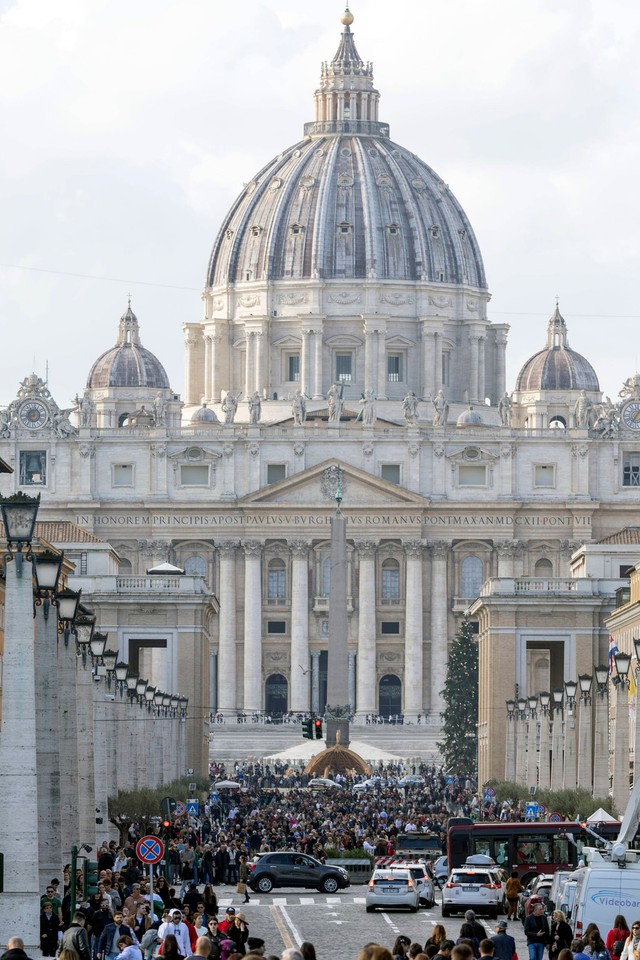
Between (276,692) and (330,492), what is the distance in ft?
36.5

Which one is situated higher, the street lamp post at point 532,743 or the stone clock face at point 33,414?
the stone clock face at point 33,414

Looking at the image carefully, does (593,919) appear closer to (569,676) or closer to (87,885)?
(87,885)

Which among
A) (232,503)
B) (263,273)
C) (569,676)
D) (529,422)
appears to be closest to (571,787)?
(569,676)

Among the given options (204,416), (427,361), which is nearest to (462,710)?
(204,416)

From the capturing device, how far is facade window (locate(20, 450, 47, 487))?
152250mm

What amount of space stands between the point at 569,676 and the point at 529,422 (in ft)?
206

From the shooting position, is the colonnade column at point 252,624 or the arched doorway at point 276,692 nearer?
the colonnade column at point 252,624

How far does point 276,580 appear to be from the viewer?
6043 inches

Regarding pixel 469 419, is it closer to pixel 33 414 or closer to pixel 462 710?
pixel 33 414

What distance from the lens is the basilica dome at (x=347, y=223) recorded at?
181500 mm

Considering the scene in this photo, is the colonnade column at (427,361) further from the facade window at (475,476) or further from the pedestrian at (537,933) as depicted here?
the pedestrian at (537,933)

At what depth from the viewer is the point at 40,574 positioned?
1298 inches

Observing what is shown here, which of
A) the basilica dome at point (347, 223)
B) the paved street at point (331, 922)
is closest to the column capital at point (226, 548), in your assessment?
the basilica dome at point (347, 223)

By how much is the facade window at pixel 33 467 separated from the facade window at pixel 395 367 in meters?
32.0
